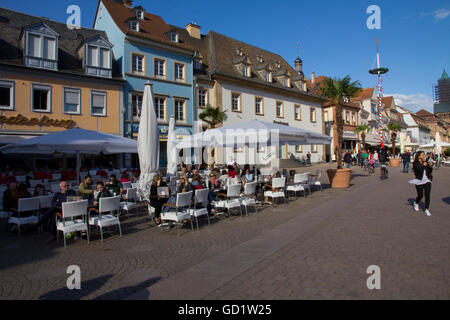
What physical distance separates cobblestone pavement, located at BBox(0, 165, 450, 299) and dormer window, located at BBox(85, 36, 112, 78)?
56.8 ft

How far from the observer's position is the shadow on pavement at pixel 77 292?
4.04 metres

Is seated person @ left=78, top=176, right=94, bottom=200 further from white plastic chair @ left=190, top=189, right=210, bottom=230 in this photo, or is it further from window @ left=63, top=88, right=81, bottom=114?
window @ left=63, top=88, right=81, bottom=114

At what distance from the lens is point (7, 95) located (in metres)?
19.4

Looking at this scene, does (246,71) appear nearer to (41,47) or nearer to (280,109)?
(280,109)

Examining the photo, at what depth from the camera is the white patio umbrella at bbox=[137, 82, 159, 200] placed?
30.6 feet

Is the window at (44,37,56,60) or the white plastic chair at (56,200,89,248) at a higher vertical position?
the window at (44,37,56,60)

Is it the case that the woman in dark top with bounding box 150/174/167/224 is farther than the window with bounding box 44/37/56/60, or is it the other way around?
the window with bounding box 44/37/56/60

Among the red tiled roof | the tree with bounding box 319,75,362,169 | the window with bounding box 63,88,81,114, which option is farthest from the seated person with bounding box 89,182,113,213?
the red tiled roof

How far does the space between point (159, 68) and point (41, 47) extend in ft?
28.2

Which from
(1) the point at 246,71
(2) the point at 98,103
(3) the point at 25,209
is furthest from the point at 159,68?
(3) the point at 25,209

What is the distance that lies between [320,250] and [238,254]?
4.87 feet

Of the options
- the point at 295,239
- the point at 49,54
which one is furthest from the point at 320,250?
the point at 49,54
